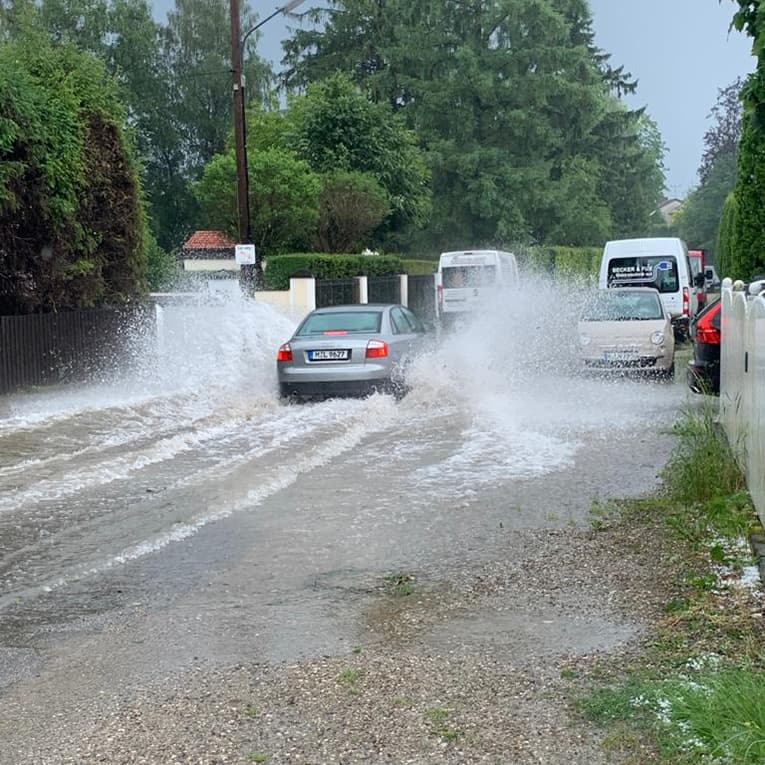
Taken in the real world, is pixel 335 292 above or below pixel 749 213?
below

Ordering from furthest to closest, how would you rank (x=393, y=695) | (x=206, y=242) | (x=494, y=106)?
(x=206, y=242), (x=494, y=106), (x=393, y=695)

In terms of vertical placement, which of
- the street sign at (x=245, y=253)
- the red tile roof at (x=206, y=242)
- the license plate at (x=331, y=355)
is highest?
the red tile roof at (x=206, y=242)

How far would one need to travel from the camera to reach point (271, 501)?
913 cm

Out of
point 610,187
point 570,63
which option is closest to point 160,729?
point 570,63

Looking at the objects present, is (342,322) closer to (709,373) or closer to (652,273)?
(709,373)

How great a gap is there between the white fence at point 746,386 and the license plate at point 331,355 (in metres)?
5.53

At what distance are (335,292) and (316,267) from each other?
1001 mm

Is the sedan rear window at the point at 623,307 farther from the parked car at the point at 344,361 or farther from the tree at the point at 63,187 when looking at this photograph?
the tree at the point at 63,187

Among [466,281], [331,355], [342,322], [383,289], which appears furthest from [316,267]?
[331,355]

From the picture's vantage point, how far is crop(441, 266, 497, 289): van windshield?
32781 millimetres

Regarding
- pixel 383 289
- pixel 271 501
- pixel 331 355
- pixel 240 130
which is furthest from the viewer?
pixel 383 289

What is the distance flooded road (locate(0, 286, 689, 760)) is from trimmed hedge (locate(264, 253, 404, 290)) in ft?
35.5

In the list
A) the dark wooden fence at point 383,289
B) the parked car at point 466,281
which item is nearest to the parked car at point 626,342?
the parked car at point 466,281

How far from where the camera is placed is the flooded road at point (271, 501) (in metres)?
5.78
